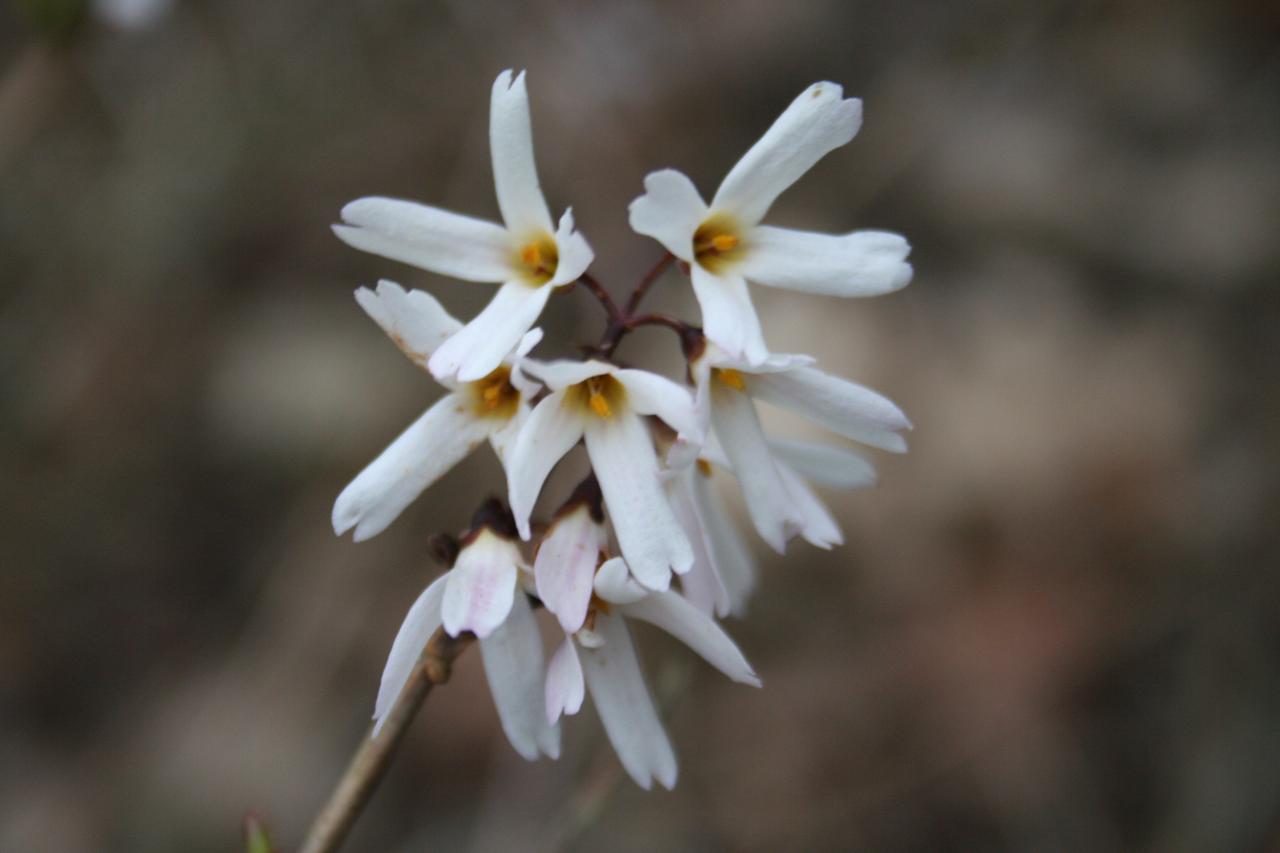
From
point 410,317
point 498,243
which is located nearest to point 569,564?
point 410,317

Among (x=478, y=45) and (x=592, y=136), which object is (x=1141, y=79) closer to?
(x=592, y=136)

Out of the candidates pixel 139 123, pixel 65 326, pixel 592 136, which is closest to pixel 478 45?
pixel 592 136

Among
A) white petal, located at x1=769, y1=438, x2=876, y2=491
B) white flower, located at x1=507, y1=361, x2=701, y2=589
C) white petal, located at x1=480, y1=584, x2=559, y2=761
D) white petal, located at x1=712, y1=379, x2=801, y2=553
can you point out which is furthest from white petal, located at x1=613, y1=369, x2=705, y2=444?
white petal, located at x1=769, y1=438, x2=876, y2=491

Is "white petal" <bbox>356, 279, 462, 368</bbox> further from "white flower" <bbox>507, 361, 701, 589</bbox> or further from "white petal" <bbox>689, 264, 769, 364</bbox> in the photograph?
"white petal" <bbox>689, 264, 769, 364</bbox>

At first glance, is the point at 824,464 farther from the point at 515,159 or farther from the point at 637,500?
the point at 515,159

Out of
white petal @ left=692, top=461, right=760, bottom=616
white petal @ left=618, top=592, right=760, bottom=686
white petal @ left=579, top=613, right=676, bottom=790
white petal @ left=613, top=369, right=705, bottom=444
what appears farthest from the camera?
white petal @ left=692, top=461, right=760, bottom=616

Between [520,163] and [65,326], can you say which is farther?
[65,326]

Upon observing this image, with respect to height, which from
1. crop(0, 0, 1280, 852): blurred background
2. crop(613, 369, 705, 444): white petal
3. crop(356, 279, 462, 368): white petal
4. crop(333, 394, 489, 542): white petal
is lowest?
crop(0, 0, 1280, 852): blurred background
